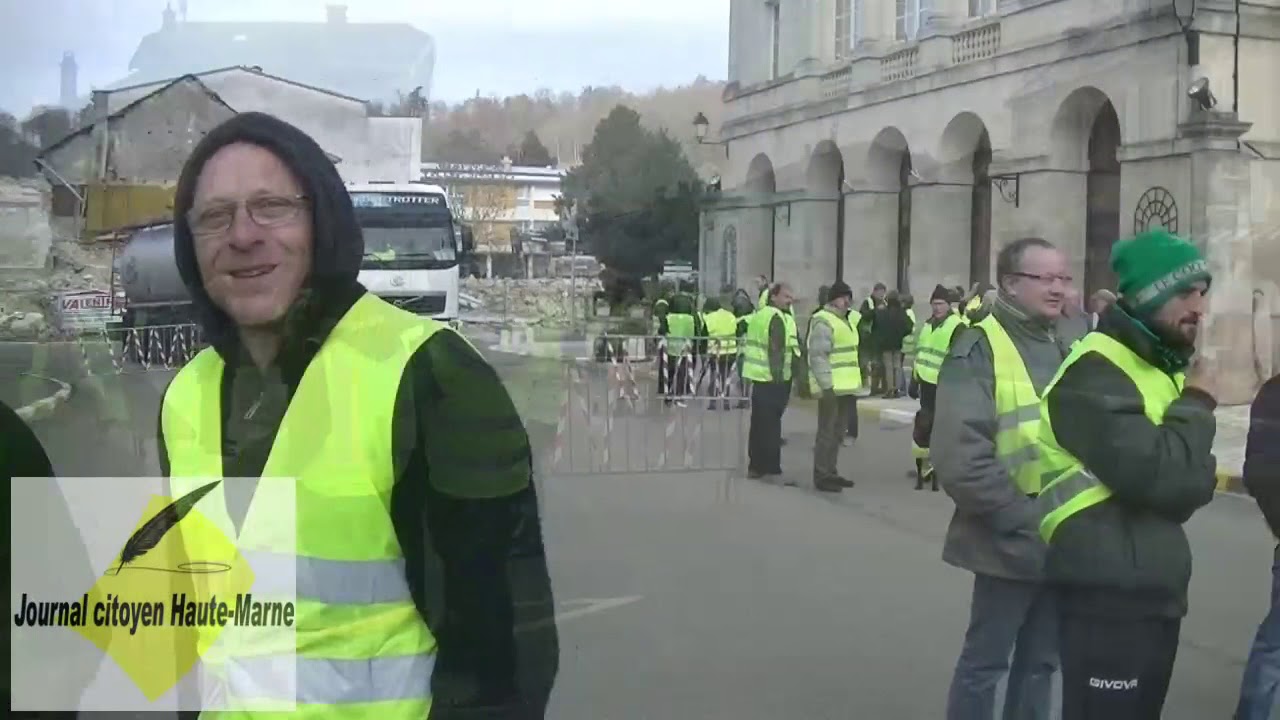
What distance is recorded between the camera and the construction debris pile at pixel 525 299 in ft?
8.39

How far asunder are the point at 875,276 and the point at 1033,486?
2851mm

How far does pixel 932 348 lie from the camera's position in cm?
827

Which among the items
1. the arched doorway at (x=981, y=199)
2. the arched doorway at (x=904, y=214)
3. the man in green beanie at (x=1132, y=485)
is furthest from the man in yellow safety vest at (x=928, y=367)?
the man in green beanie at (x=1132, y=485)

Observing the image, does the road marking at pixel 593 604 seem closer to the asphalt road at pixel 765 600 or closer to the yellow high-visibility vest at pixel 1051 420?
the asphalt road at pixel 765 600

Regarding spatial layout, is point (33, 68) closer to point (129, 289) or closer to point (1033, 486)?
point (129, 289)

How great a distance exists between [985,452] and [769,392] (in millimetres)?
5827

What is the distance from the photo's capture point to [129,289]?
2475mm

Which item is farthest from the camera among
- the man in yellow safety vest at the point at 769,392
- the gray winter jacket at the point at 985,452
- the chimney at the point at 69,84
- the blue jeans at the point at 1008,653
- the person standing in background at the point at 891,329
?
the man in yellow safety vest at the point at 769,392

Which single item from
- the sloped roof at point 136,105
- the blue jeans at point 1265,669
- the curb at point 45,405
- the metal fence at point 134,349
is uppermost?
the sloped roof at point 136,105

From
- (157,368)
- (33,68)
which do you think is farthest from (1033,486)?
(33,68)

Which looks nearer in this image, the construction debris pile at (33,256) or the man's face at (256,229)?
the man's face at (256,229)

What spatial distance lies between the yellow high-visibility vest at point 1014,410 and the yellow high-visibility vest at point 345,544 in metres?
2.40

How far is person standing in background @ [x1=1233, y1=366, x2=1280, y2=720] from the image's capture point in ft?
13.3

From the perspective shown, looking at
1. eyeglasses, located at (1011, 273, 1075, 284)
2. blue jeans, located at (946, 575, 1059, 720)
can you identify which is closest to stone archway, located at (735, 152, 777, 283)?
eyeglasses, located at (1011, 273, 1075, 284)
